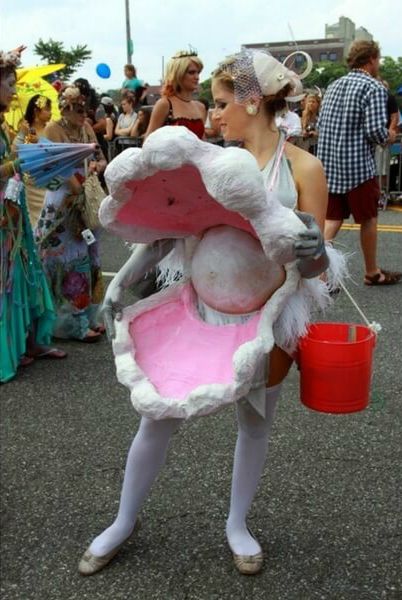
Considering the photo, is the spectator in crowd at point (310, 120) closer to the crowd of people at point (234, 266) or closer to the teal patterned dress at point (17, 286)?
the crowd of people at point (234, 266)

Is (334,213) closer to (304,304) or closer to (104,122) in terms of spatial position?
(304,304)

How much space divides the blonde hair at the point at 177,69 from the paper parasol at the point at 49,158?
1.29 metres

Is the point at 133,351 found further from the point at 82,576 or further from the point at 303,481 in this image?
the point at 303,481

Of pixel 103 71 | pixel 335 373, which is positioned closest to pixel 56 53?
pixel 103 71

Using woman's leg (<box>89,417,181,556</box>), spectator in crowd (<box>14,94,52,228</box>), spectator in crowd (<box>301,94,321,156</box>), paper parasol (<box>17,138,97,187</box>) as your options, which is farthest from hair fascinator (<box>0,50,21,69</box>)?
spectator in crowd (<box>301,94,321,156</box>)

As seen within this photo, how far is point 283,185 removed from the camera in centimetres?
202

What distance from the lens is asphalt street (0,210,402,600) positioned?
2.23 meters

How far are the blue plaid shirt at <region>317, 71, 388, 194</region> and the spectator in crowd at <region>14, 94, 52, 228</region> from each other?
7.58ft

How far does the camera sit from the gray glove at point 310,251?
1745 mm

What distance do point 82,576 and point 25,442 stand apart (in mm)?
1090

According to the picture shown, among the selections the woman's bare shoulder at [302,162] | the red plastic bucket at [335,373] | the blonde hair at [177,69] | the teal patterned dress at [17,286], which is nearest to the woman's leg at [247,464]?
the red plastic bucket at [335,373]

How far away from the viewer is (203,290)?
202 cm

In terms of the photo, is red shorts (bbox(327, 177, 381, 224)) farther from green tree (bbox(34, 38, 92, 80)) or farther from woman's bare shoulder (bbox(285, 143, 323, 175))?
green tree (bbox(34, 38, 92, 80))

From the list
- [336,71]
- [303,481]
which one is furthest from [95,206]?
[336,71]
